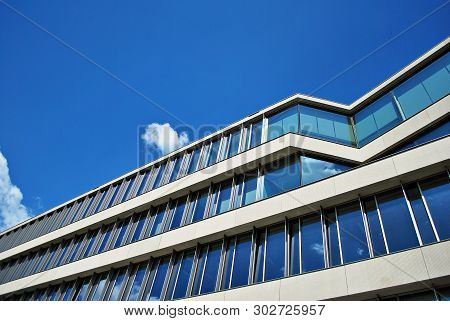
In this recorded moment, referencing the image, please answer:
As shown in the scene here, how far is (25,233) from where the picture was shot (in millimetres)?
36938

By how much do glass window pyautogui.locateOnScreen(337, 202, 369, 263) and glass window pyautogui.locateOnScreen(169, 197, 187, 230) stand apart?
9.72 meters

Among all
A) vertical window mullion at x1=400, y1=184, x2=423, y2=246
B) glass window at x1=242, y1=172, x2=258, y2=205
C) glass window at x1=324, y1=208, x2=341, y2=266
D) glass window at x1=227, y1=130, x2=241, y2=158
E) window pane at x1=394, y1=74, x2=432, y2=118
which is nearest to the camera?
vertical window mullion at x1=400, y1=184, x2=423, y2=246

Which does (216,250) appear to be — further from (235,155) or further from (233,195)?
(235,155)

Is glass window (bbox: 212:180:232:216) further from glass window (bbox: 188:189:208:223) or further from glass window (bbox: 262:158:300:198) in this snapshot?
glass window (bbox: 262:158:300:198)

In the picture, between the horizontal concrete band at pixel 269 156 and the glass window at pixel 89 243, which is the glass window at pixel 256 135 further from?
the glass window at pixel 89 243

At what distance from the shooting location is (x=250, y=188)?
2030 centimetres

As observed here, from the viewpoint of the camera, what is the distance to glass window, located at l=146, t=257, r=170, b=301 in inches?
765

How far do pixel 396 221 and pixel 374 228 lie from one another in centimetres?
85

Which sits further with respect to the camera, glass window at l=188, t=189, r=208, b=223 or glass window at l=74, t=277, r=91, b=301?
glass window at l=74, t=277, r=91, b=301

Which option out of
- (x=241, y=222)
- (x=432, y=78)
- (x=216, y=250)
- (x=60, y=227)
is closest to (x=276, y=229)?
(x=241, y=222)

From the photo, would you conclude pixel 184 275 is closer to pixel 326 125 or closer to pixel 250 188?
pixel 250 188

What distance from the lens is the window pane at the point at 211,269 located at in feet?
57.7

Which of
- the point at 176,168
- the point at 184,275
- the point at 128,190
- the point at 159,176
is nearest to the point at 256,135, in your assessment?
the point at 176,168

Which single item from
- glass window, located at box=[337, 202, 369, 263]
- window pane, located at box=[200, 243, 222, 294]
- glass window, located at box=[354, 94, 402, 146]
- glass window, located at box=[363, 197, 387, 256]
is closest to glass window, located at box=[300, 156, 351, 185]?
glass window, located at box=[354, 94, 402, 146]
